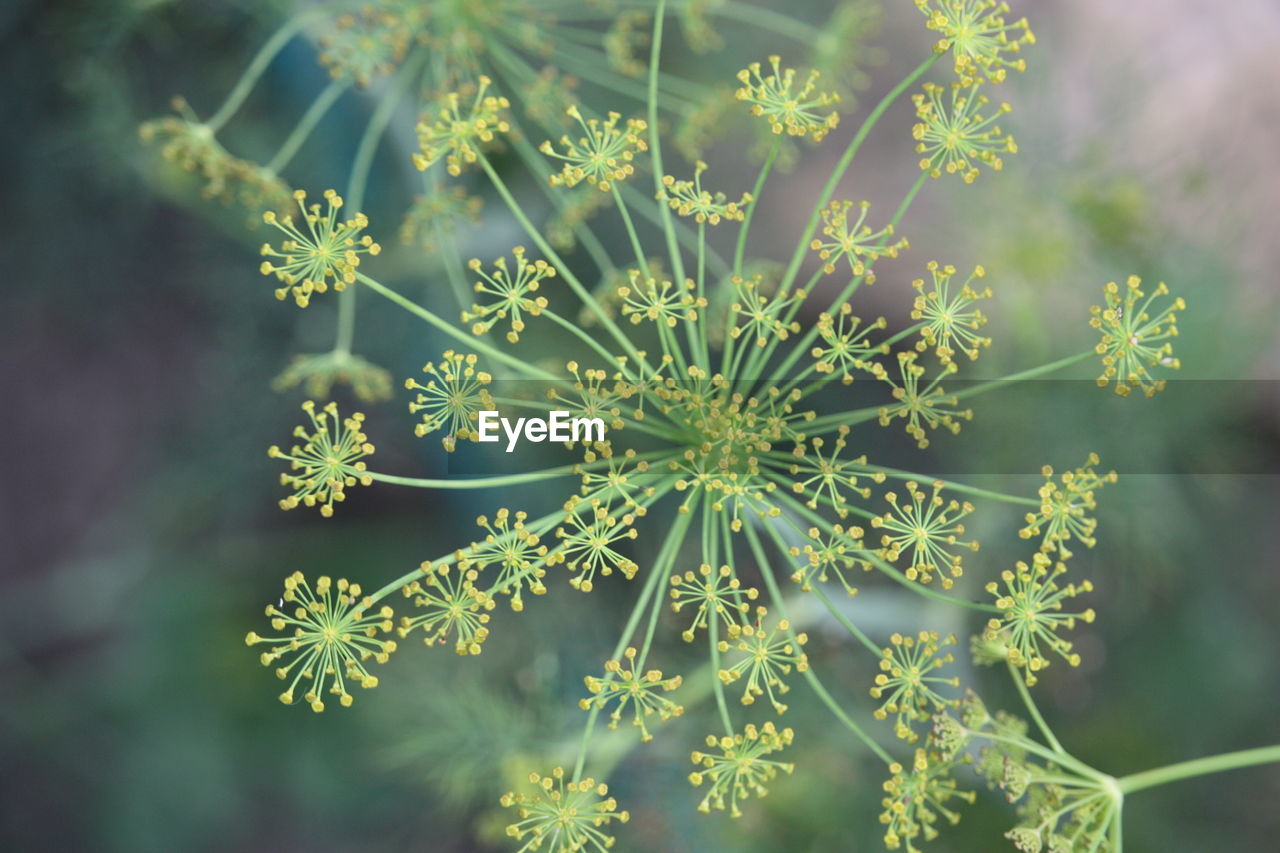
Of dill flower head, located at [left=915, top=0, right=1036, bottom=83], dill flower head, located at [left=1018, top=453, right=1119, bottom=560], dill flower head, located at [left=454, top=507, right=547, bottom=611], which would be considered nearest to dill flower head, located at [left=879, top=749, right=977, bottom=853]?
dill flower head, located at [left=1018, top=453, right=1119, bottom=560]

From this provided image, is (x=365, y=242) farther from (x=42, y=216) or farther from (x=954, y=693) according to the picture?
(x=42, y=216)

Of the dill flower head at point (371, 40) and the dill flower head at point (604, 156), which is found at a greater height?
the dill flower head at point (371, 40)

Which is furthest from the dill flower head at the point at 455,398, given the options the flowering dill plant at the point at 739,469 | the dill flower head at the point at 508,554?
the dill flower head at the point at 508,554

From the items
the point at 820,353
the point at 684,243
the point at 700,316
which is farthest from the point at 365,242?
the point at 684,243

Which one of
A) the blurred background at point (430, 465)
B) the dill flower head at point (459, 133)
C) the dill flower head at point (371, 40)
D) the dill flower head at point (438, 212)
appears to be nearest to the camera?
the dill flower head at point (459, 133)

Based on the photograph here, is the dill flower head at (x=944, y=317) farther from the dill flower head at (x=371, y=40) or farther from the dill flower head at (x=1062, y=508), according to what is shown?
the dill flower head at (x=371, y=40)

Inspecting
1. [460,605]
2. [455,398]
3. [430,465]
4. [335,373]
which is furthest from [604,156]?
[430,465]
